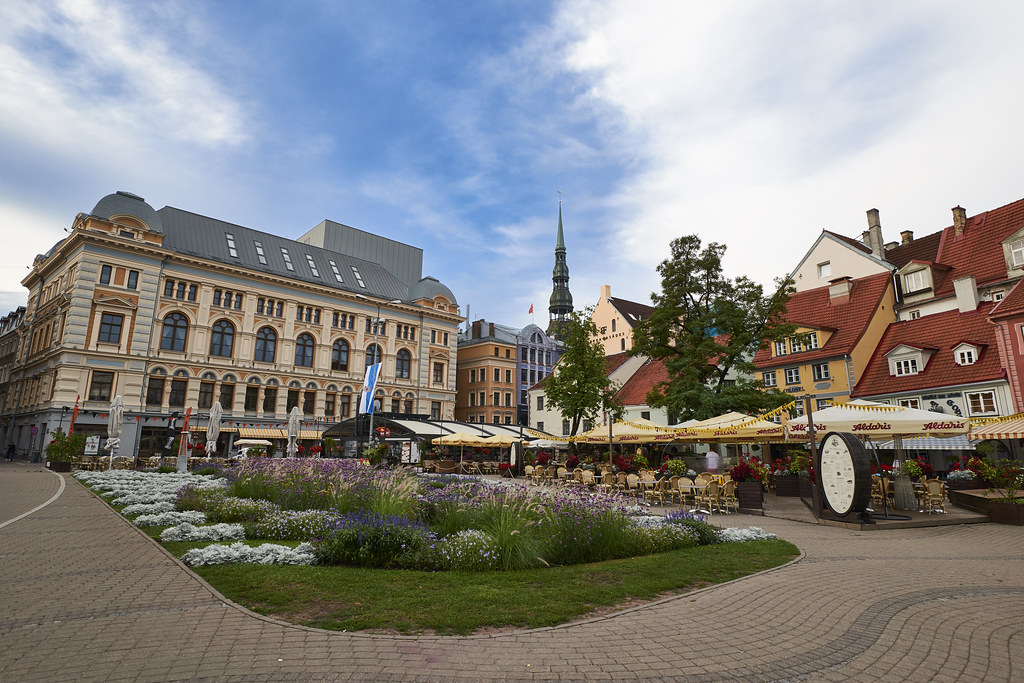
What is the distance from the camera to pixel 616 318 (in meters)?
58.7

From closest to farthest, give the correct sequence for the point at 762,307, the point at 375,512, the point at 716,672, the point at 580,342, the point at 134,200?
the point at 716,672
the point at 375,512
the point at 762,307
the point at 580,342
the point at 134,200

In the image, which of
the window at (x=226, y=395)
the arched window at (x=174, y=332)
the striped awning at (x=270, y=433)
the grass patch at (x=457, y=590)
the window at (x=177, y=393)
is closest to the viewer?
the grass patch at (x=457, y=590)

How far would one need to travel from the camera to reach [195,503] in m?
14.1

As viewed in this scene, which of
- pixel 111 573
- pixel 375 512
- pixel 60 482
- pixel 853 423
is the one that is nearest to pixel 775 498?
pixel 853 423

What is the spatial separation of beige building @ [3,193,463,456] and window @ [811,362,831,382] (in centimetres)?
3504

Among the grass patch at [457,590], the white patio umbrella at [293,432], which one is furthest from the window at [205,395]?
the grass patch at [457,590]

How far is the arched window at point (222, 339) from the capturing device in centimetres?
5038

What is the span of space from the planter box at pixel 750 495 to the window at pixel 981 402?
1874 cm

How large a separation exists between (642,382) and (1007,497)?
32661 millimetres

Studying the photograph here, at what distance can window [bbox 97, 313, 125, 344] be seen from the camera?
44.5 m

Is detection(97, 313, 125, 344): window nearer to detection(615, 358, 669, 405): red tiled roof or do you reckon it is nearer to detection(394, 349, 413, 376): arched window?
detection(394, 349, 413, 376): arched window

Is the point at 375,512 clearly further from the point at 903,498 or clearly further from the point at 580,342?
the point at 580,342

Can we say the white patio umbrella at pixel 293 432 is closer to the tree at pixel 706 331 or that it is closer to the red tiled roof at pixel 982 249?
the tree at pixel 706 331

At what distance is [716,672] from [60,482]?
27704 millimetres
